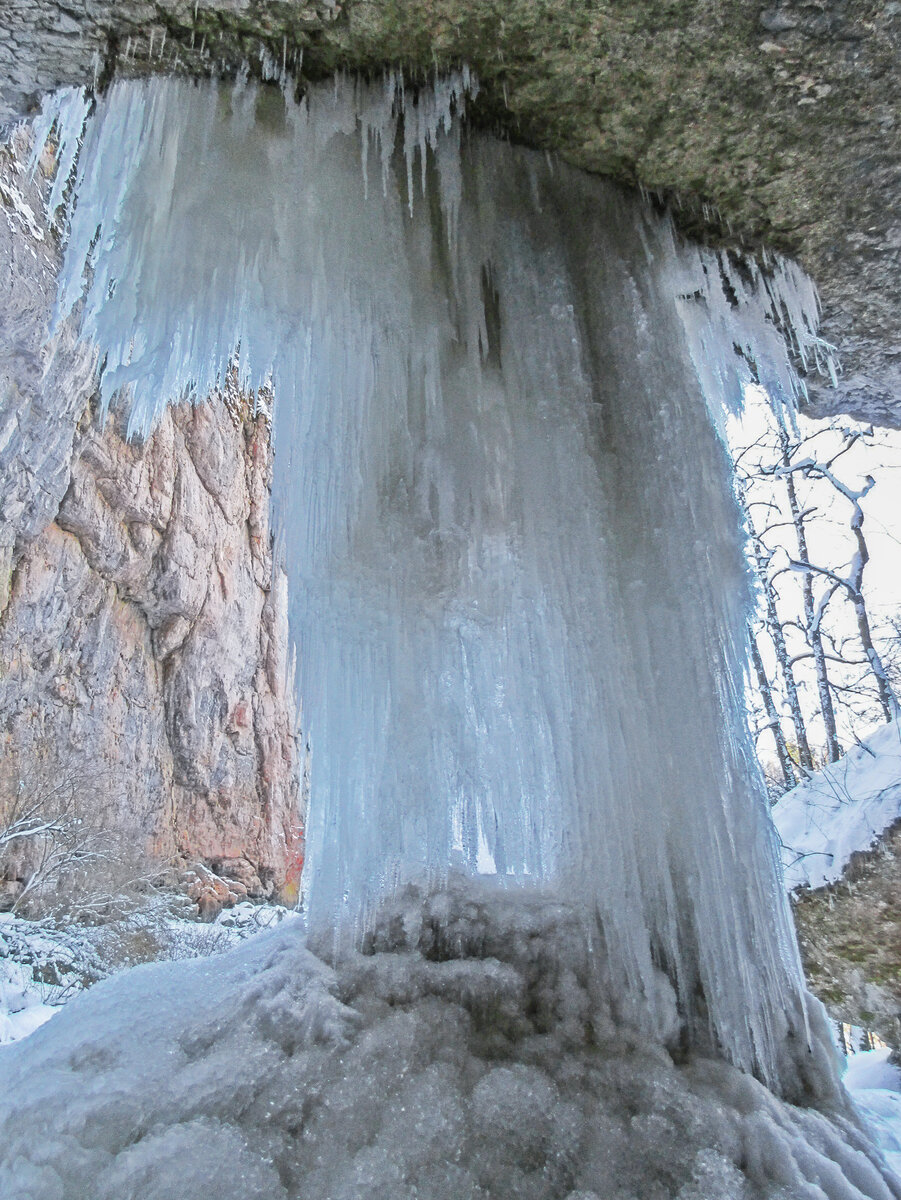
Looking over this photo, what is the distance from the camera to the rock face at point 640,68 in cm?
192

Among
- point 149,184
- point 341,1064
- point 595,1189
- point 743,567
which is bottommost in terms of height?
point 595,1189

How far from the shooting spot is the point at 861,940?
12.1 feet

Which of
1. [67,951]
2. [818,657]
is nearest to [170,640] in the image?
[67,951]

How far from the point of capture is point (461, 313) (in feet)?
8.47

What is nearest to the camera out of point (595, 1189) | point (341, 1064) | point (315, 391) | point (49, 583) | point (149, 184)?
point (595, 1189)

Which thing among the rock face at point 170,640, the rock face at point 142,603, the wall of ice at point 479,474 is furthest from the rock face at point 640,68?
the rock face at point 170,640

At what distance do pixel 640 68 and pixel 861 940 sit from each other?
404 cm

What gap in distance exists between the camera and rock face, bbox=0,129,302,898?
934 centimetres

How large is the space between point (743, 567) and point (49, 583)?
10337 millimetres

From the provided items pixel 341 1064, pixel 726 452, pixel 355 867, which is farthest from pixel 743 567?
pixel 341 1064

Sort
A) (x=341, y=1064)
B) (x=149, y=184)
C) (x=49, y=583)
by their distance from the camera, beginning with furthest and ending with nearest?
1. (x=49, y=583)
2. (x=149, y=184)
3. (x=341, y=1064)

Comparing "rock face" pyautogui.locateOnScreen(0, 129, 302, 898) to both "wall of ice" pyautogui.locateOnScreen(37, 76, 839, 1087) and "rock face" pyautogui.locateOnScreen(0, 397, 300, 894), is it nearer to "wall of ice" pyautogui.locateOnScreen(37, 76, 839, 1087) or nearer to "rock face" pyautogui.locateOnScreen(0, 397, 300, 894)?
"rock face" pyautogui.locateOnScreen(0, 397, 300, 894)

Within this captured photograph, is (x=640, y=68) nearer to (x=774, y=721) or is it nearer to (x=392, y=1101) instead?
(x=392, y=1101)

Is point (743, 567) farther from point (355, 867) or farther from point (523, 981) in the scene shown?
point (355, 867)
